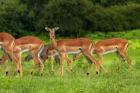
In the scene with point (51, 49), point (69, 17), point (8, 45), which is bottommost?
point (51, 49)

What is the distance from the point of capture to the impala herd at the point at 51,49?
15.9m

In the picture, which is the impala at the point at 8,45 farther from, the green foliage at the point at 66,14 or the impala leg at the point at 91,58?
the green foliage at the point at 66,14

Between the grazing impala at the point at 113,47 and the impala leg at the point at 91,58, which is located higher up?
the grazing impala at the point at 113,47

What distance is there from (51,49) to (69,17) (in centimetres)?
3691

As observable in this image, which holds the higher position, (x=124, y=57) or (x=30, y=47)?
(x=30, y=47)

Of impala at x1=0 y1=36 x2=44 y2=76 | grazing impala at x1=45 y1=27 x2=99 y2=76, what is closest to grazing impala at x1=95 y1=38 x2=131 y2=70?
grazing impala at x1=45 y1=27 x2=99 y2=76

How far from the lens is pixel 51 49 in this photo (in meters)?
17.6

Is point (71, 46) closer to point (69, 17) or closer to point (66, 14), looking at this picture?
point (69, 17)

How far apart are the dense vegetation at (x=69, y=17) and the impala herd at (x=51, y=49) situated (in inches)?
1361

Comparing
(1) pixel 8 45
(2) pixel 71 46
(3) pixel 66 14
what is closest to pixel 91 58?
(2) pixel 71 46

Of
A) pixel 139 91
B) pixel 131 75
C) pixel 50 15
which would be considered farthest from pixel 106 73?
pixel 50 15

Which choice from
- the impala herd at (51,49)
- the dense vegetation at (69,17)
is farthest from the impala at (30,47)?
the dense vegetation at (69,17)

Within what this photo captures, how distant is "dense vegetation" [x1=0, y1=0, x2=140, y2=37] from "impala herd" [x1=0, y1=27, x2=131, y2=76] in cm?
3456

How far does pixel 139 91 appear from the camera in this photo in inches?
436
